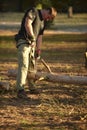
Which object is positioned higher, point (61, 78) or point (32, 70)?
point (32, 70)

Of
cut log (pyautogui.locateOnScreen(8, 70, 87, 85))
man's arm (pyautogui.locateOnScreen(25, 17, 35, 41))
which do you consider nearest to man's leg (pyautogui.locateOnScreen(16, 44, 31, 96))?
man's arm (pyautogui.locateOnScreen(25, 17, 35, 41))

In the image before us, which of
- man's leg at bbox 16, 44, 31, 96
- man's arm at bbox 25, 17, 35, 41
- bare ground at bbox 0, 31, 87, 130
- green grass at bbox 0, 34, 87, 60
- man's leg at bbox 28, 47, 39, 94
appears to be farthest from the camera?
green grass at bbox 0, 34, 87, 60

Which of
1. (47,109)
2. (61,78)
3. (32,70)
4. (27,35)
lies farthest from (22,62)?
(61,78)

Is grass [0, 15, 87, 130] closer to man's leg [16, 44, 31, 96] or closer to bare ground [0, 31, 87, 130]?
bare ground [0, 31, 87, 130]

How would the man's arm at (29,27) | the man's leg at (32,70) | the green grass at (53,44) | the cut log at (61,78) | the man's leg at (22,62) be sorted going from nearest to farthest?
the man's arm at (29,27) → the man's leg at (22,62) → the man's leg at (32,70) → the cut log at (61,78) → the green grass at (53,44)

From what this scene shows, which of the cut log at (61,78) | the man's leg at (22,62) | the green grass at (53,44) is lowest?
the green grass at (53,44)

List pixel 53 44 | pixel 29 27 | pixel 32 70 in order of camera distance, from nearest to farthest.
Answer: pixel 29 27 → pixel 32 70 → pixel 53 44

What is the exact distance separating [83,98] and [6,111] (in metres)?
1.81

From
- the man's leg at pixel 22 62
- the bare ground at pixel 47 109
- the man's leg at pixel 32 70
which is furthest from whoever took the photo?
the man's leg at pixel 32 70

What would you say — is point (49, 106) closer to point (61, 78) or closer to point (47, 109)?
point (47, 109)

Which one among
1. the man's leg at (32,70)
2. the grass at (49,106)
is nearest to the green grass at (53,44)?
the grass at (49,106)

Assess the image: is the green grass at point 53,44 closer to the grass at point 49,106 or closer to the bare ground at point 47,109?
the grass at point 49,106

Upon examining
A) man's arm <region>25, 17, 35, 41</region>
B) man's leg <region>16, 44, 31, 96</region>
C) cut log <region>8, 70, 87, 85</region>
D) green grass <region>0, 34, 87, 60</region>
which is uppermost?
man's arm <region>25, 17, 35, 41</region>

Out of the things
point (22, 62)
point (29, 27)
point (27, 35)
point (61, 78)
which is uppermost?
point (29, 27)
